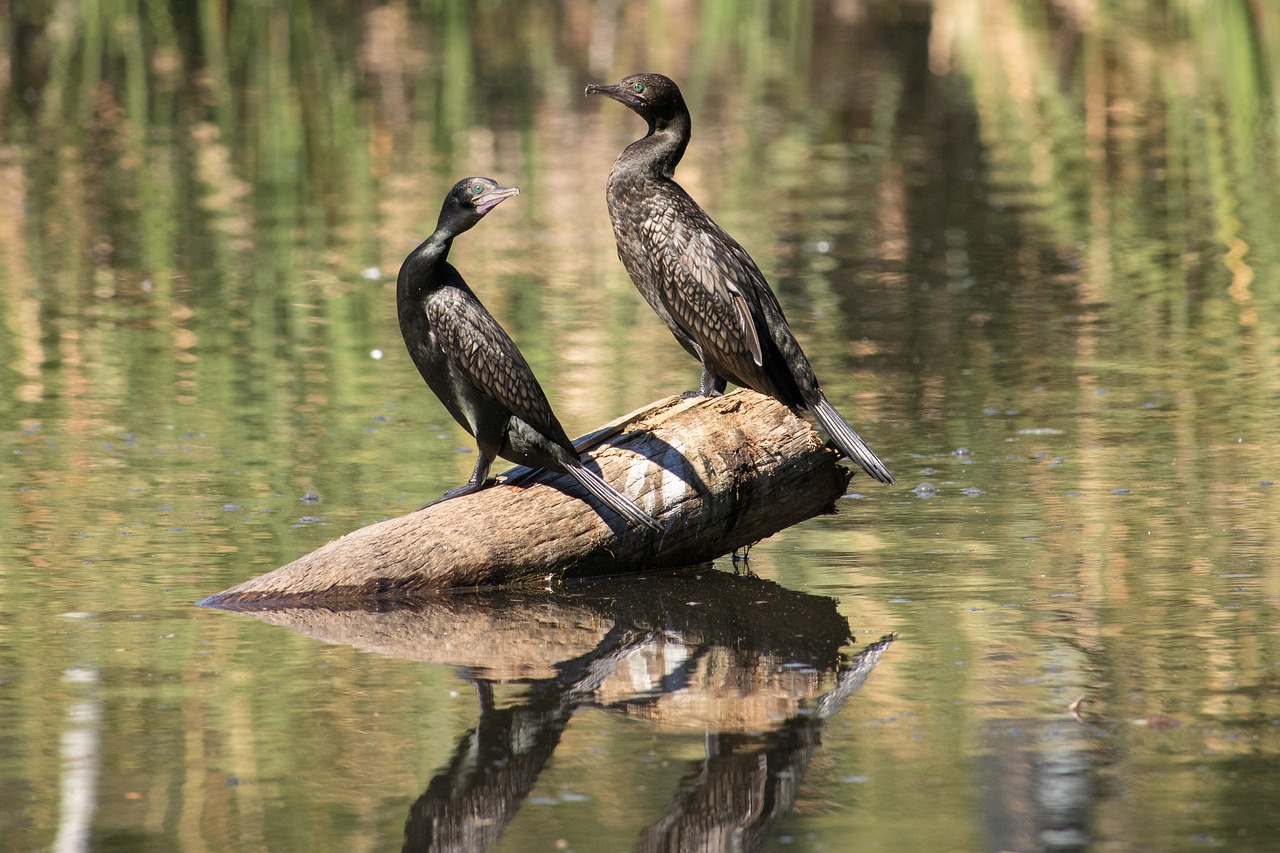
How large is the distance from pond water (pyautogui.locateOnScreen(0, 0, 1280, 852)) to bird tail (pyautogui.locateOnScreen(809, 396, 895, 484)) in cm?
29

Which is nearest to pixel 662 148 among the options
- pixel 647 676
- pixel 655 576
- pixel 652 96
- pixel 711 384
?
pixel 652 96

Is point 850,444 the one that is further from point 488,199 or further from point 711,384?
point 488,199

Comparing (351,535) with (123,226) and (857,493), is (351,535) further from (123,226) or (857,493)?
(123,226)

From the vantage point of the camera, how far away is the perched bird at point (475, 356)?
6.75m

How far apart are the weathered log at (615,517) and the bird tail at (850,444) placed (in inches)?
2.4

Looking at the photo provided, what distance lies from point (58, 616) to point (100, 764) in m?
1.38

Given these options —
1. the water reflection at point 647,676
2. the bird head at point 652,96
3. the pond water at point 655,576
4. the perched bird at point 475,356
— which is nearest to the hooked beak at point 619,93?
the bird head at point 652,96

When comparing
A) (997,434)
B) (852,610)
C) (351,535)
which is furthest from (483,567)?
(997,434)

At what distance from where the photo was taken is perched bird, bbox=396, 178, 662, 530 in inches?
266

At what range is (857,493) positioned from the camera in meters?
8.01

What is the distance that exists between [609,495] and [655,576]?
1.39 feet

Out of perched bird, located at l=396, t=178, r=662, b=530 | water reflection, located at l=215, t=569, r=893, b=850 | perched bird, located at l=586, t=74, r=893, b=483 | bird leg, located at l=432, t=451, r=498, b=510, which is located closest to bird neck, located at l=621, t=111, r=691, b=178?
perched bird, located at l=586, t=74, r=893, b=483

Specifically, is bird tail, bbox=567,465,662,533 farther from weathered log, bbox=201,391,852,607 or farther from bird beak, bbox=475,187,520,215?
bird beak, bbox=475,187,520,215

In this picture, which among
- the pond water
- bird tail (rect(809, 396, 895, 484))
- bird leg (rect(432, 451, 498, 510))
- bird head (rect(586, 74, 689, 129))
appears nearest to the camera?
the pond water
